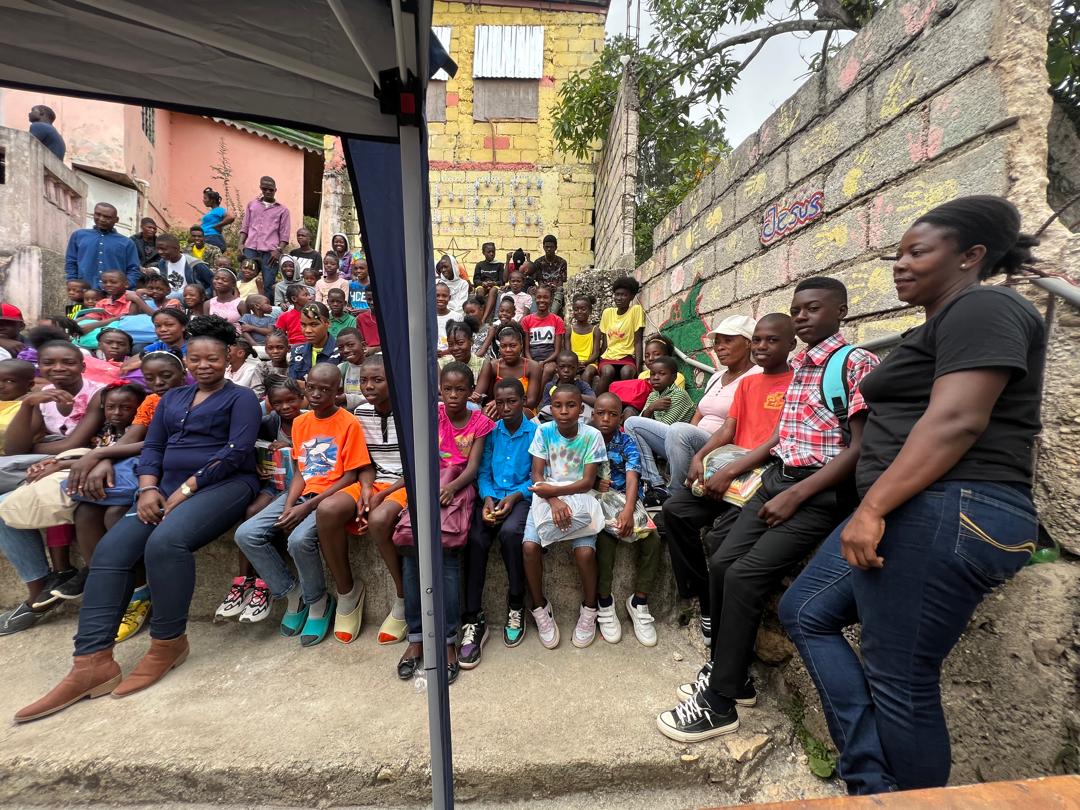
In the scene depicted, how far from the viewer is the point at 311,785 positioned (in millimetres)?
2029

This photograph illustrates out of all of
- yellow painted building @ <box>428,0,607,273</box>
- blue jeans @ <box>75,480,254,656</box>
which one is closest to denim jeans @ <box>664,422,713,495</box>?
blue jeans @ <box>75,480,254,656</box>

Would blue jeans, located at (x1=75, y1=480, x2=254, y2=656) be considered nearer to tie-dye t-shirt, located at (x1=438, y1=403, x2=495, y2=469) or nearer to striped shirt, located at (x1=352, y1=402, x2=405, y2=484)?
striped shirt, located at (x1=352, y1=402, x2=405, y2=484)

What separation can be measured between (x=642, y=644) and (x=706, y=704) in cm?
67

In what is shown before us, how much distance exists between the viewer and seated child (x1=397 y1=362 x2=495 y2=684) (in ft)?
8.54

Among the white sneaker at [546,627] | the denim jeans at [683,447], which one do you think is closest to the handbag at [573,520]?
the white sneaker at [546,627]

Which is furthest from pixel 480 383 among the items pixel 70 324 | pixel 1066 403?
pixel 70 324

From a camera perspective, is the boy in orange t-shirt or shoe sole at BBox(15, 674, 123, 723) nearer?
shoe sole at BBox(15, 674, 123, 723)

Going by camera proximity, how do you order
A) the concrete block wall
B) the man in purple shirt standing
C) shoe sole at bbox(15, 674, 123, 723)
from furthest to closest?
Answer: 1. the man in purple shirt standing
2. shoe sole at bbox(15, 674, 123, 723)
3. the concrete block wall

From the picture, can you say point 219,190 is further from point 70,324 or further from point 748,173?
point 748,173

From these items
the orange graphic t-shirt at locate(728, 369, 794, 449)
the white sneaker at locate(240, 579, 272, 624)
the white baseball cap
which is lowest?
the white sneaker at locate(240, 579, 272, 624)

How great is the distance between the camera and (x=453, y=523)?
272cm

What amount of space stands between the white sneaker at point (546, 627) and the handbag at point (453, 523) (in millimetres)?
595

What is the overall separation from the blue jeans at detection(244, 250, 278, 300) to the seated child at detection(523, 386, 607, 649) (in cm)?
735

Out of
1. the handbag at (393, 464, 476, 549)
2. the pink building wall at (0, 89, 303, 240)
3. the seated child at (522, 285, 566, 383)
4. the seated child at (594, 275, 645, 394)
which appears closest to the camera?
the handbag at (393, 464, 476, 549)
